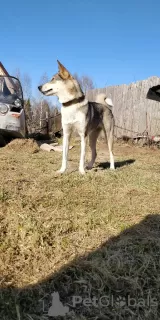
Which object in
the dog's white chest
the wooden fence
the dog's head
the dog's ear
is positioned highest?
the dog's ear

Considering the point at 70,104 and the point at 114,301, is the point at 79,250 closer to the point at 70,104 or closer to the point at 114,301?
the point at 114,301

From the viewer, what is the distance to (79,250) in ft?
7.39

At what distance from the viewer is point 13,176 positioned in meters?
4.16

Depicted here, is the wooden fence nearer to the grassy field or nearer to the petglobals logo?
the grassy field

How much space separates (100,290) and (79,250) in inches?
20.2

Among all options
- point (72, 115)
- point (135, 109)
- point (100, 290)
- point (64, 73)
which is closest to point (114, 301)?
point (100, 290)

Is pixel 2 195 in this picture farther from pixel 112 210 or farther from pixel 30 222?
pixel 112 210

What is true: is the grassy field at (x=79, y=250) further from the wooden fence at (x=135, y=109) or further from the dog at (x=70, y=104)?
the wooden fence at (x=135, y=109)

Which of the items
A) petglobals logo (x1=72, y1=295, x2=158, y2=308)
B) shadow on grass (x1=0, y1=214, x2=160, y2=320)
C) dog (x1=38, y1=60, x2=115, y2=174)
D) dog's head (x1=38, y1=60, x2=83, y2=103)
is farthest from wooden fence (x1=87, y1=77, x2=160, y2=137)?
petglobals logo (x1=72, y1=295, x2=158, y2=308)

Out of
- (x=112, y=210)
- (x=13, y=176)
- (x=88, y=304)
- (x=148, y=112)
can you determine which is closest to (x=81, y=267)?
(x=88, y=304)

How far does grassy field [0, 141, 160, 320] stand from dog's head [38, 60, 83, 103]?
62.2 inches

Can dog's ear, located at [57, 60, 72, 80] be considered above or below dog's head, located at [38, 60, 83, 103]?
above

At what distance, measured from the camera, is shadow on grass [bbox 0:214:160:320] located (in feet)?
5.34

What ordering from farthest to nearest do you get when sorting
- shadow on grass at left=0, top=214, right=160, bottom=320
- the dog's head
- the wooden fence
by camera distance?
the wooden fence, the dog's head, shadow on grass at left=0, top=214, right=160, bottom=320
